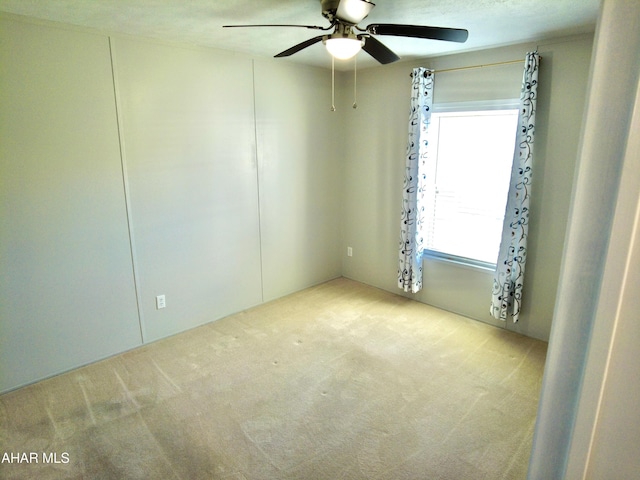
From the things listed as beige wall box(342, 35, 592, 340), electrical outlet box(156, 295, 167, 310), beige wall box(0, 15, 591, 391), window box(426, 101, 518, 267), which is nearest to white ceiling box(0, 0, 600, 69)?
beige wall box(0, 15, 591, 391)

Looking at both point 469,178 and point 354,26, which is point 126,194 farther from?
point 469,178

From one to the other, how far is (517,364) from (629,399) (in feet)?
9.71

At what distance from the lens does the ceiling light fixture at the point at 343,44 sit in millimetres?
2142

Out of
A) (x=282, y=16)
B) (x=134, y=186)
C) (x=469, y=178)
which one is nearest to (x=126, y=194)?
(x=134, y=186)

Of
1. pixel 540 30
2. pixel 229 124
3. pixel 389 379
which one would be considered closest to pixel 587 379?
pixel 389 379

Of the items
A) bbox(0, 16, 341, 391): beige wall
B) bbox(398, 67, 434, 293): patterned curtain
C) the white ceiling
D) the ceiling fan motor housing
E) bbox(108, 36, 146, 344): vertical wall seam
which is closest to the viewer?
the ceiling fan motor housing

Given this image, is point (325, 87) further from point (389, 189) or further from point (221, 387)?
point (221, 387)

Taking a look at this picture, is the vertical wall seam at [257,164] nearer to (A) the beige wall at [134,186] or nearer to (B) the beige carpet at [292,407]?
(A) the beige wall at [134,186]

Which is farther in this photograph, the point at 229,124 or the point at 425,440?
the point at 229,124

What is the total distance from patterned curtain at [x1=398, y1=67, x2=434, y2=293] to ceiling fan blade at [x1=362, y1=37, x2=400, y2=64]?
1.10 m

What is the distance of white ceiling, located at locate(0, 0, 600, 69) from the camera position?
2229 millimetres

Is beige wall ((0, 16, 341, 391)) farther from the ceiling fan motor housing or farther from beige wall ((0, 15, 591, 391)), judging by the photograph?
the ceiling fan motor housing

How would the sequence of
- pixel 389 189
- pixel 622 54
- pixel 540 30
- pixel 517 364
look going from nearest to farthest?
pixel 622 54
pixel 540 30
pixel 517 364
pixel 389 189

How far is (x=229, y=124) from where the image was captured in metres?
3.54
